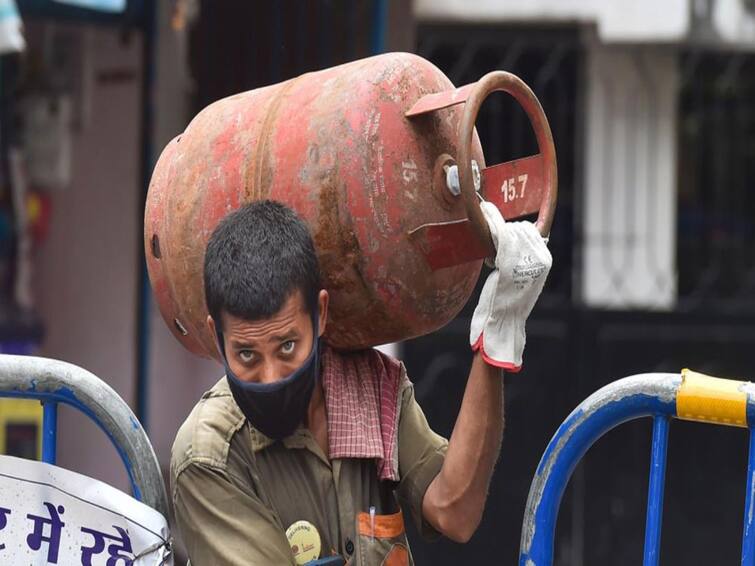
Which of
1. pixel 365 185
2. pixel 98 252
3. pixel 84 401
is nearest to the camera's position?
pixel 365 185

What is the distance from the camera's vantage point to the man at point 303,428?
211 cm

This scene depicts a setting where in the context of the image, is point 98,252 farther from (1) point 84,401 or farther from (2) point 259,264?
(2) point 259,264

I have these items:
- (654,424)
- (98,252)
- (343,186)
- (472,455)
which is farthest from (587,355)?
(343,186)

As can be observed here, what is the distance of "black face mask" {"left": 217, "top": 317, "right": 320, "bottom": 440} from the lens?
2098 millimetres

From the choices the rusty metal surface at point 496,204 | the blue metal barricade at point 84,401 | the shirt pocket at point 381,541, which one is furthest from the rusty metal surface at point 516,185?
the blue metal barricade at point 84,401

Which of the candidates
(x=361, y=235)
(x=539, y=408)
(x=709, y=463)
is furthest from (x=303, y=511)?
(x=709, y=463)

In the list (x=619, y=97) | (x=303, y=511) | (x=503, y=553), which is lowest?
(x=503, y=553)

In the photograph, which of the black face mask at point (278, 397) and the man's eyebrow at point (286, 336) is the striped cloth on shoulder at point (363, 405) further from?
the man's eyebrow at point (286, 336)

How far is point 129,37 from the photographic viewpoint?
5.80 m

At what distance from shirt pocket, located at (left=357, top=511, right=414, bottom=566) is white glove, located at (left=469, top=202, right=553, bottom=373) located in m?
0.35

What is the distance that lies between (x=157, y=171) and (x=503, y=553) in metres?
3.76

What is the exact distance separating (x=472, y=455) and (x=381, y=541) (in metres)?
0.22

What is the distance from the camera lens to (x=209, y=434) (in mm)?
2174

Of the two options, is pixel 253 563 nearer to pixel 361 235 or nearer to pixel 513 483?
pixel 361 235
